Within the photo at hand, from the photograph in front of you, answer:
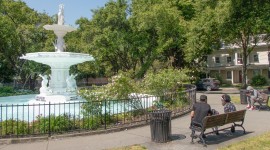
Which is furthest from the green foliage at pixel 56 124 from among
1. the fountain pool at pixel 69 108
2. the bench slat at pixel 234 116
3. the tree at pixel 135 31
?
the tree at pixel 135 31

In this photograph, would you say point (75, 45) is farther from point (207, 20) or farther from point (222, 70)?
point (222, 70)

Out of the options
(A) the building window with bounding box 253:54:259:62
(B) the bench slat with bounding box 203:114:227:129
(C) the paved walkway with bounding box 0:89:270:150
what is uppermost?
(A) the building window with bounding box 253:54:259:62

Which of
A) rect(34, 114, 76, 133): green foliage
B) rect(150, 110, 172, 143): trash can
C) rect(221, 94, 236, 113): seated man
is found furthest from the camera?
rect(221, 94, 236, 113): seated man

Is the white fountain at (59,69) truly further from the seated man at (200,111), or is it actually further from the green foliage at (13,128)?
the seated man at (200,111)

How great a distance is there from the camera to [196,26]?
115 ft

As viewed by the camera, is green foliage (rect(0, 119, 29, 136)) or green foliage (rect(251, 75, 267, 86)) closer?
green foliage (rect(0, 119, 29, 136))

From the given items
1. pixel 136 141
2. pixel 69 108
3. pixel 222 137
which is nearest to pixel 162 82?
pixel 69 108

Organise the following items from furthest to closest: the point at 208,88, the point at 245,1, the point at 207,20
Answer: the point at 208,88
the point at 207,20
the point at 245,1

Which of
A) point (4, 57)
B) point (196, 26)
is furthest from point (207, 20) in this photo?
point (4, 57)

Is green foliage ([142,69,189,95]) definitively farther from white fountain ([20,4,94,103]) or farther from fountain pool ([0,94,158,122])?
white fountain ([20,4,94,103])

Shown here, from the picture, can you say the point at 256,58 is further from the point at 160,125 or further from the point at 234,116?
the point at 160,125

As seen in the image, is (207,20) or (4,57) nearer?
(207,20)

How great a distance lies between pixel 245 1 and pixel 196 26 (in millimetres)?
7333

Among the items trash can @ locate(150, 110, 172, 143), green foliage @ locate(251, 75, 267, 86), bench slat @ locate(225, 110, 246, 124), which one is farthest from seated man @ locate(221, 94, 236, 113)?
green foliage @ locate(251, 75, 267, 86)
